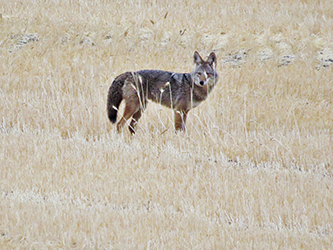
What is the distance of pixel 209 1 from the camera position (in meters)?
17.2

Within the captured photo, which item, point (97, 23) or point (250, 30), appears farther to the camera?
point (97, 23)

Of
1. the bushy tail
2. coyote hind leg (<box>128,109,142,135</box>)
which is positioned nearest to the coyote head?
coyote hind leg (<box>128,109,142,135</box>)

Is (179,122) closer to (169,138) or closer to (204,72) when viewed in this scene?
(169,138)

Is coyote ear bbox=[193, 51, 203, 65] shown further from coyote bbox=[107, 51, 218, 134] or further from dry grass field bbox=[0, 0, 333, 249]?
dry grass field bbox=[0, 0, 333, 249]

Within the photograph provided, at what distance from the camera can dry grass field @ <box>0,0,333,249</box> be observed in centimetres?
471

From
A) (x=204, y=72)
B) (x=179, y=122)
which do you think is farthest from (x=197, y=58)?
(x=179, y=122)

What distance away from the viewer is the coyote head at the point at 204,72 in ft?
26.8

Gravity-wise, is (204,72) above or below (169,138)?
above

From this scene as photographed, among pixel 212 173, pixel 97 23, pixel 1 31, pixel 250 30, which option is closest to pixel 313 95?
pixel 250 30

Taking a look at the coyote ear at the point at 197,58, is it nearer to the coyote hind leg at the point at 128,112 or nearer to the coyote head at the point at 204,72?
the coyote head at the point at 204,72

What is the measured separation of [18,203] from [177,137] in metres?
3.17

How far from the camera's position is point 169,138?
7742 mm

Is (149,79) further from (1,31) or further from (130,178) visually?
(1,31)

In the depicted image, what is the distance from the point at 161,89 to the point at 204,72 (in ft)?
2.41
